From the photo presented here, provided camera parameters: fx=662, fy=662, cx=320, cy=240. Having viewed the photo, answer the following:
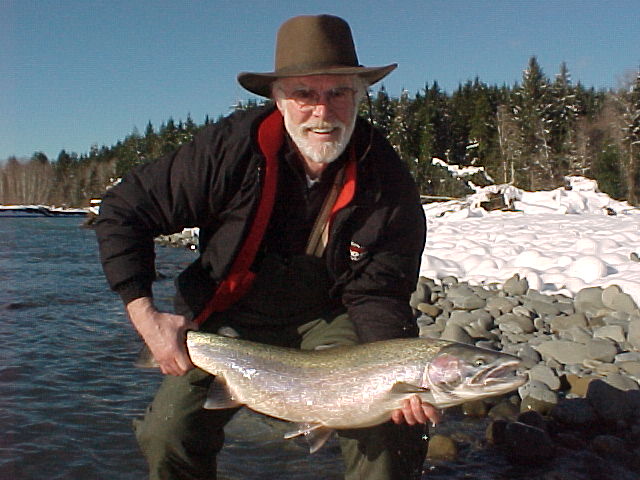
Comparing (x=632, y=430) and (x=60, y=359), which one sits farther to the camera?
(x=60, y=359)

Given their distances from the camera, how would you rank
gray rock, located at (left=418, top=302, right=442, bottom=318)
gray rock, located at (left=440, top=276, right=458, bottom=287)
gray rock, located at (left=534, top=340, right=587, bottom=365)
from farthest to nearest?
gray rock, located at (left=440, top=276, right=458, bottom=287) → gray rock, located at (left=418, top=302, right=442, bottom=318) → gray rock, located at (left=534, top=340, right=587, bottom=365)

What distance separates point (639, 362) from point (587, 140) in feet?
140

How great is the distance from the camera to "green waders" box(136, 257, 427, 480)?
3.35 metres

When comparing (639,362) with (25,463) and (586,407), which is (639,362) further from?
(25,463)

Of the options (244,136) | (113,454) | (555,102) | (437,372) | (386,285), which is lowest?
(113,454)

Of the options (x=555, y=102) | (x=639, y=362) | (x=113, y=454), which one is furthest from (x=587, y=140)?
(x=113, y=454)

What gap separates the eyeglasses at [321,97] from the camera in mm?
3627

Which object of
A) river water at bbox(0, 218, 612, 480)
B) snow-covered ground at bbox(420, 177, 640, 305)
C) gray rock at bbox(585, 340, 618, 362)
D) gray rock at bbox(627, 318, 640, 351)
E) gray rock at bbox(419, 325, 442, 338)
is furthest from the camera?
snow-covered ground at bbox(420, 177, 640, 305)

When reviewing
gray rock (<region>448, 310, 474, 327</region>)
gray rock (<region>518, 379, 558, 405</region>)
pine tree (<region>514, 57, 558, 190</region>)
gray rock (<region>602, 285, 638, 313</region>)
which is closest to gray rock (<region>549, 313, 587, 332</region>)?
gray rock (<region>602, 285, 638, 313</region>)

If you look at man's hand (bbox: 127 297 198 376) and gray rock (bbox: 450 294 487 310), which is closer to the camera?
man's hand (bbox: 127 297 198 376)

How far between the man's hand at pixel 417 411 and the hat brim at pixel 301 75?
1.69m

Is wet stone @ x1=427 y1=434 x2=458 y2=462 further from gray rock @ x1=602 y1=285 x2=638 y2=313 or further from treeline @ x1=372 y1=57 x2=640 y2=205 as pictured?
treeline @ x1=372 y1=57 x2=640 y2=205

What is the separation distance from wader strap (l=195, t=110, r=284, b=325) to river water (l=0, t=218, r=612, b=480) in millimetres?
1662

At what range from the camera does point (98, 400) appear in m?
6.35
